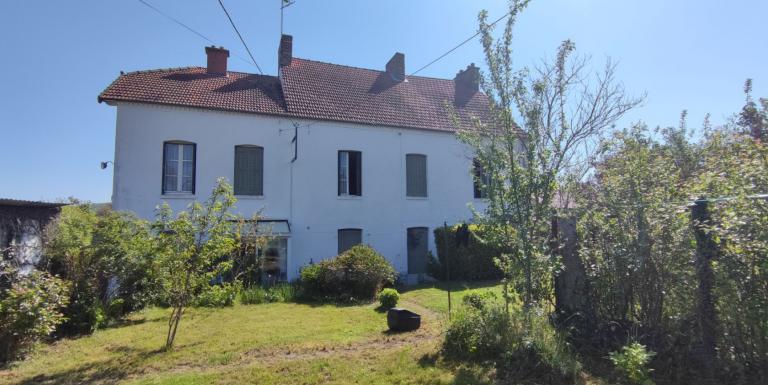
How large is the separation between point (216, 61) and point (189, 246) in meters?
12.8

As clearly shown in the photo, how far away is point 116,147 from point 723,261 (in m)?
15.6

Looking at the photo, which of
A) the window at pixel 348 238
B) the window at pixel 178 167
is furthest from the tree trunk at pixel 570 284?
the window at pixel 178 167

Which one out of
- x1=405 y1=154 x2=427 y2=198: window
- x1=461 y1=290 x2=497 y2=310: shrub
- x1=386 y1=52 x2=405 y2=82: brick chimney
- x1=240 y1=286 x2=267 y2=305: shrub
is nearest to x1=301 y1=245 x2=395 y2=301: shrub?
x1=240 y1=286 x2=267 y2=305: shrub

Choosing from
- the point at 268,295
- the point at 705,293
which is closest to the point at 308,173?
the point at 268,295

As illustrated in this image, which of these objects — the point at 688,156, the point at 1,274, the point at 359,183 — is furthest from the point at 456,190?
the point at 1,274

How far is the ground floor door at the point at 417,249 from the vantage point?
1694 centimetres

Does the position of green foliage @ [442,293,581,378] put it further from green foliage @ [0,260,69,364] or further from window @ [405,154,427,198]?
window @ [405,154,427,198]

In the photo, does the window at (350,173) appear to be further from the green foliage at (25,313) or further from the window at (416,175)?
the green foliage at (25,313)

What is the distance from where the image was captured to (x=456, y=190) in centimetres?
1781

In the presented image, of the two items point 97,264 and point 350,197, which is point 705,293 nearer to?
point 97,264

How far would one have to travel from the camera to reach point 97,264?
927 cm

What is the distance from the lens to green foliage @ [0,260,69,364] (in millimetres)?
6480

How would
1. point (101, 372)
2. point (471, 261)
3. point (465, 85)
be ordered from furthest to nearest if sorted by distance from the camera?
point (465, 85), point (471, 261), point (101, 372)

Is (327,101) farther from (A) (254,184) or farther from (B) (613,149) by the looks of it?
(B) (613,149)
